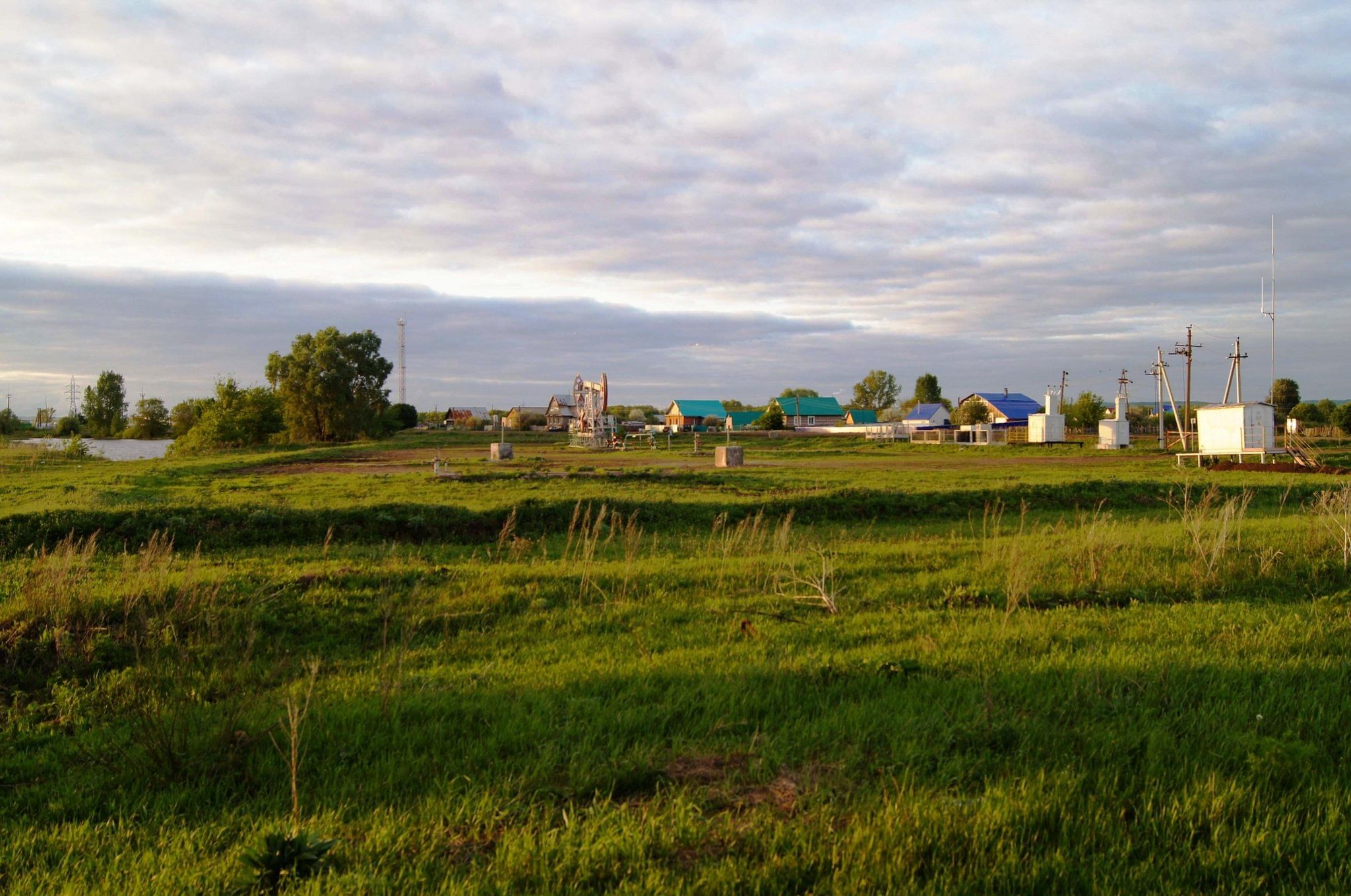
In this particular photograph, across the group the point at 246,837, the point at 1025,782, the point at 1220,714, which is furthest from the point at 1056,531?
the point at 246,837

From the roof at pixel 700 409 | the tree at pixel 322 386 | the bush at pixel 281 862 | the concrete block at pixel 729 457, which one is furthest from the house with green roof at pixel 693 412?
the bush at pixel 281 862

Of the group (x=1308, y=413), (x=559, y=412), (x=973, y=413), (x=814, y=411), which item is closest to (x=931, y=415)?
(x=973, y=413)

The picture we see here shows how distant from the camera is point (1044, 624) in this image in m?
7.64

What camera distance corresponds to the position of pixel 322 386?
71.5m

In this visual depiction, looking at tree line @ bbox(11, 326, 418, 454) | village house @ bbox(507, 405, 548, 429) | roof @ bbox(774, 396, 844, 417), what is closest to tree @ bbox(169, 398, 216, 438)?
tree line @ bbox(11, 326, 418, 454)

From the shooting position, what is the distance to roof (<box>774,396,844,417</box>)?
124 m

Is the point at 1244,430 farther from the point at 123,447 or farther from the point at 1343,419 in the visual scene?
the point at 123,447

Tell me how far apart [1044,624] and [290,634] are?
7226 mm

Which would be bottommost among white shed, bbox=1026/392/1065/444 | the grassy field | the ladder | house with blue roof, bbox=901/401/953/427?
the grassy field

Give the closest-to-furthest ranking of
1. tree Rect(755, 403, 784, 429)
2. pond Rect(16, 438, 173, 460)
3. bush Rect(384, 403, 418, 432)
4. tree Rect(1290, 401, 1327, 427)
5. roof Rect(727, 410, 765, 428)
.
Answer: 1. pond Rect(16, 438, 173, 460)
2. tree Rect(1290, 401, 1327, 427)
3. bush Rect(384, 403, 418, 432)
4. tree Rect(755, 403, 784, 429)
5. roof Rect(727, 410, 765, 428)

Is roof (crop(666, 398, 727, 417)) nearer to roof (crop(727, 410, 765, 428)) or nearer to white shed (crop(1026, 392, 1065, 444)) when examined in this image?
roof (crop(727, 410, 765, 428))

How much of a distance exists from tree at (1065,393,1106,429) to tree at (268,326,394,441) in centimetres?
7119

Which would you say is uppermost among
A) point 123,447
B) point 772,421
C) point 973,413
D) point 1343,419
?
point 973,413

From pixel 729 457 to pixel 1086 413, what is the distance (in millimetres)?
68461
